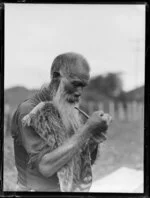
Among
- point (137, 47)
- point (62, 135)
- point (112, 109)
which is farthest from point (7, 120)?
point (137, 47)

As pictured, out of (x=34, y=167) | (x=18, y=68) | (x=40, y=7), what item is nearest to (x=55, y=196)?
(x=34, y=167)

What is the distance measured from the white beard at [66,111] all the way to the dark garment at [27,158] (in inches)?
4.5

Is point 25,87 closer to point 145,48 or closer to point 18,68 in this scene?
point 18,68

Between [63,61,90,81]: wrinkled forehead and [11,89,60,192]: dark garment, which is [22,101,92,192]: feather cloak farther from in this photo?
[63,61,90,81]: wrinkled forehead

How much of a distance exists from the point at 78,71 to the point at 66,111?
215mm

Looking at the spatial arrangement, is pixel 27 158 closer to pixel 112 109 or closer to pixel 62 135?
pixel 62 135

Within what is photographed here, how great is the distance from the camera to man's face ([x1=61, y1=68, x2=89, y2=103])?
1690 mm

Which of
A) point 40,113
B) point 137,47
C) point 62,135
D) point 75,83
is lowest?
point 62,135

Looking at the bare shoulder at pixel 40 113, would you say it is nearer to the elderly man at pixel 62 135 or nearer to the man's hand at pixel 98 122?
the elderly man at pixel 62 135

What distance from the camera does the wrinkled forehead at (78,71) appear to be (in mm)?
1690

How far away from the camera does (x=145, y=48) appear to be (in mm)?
1716

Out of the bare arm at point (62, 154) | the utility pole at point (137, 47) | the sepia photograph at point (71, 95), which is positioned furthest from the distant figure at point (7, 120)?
the utility pole at point (137, 47)

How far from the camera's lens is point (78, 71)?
1.69m

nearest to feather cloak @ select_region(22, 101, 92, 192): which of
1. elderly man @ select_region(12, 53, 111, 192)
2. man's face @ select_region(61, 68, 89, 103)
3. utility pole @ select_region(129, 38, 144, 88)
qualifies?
elderly man @ select_region(12, 53, 111, 192)
